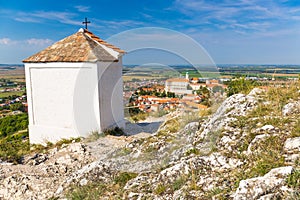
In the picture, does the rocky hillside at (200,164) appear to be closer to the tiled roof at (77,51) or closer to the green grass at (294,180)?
the green grass at (294,180)

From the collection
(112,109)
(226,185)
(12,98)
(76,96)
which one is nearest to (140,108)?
(112,109)

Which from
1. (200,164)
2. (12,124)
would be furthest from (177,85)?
(12,124)

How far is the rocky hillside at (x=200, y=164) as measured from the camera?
8.82ft

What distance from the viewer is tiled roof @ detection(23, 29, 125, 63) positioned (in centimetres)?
830

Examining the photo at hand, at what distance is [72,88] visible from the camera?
8.51 meters

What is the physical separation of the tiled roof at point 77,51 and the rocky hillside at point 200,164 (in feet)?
11.2

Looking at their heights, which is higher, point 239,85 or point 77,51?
point 77,51

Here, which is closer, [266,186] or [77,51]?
[266,186]

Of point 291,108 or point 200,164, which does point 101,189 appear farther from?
point 291,108

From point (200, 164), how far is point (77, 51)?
6711 millimetres

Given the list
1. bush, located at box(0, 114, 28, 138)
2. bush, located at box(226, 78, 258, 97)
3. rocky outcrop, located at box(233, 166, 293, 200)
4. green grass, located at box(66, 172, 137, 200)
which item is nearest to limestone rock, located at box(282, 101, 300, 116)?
rocky outcrop, located at box(233, 166, 293, 200)

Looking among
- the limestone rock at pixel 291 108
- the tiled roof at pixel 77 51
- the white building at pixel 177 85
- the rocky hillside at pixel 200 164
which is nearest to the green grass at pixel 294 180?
the rocky hillside at pixel 200 164

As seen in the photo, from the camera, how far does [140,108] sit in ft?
26.9

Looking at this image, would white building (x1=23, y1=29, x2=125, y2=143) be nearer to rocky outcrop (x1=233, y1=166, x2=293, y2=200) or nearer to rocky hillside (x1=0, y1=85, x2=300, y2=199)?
rocky hillside (x1=0, y1=85, x2=300, y2=199)
